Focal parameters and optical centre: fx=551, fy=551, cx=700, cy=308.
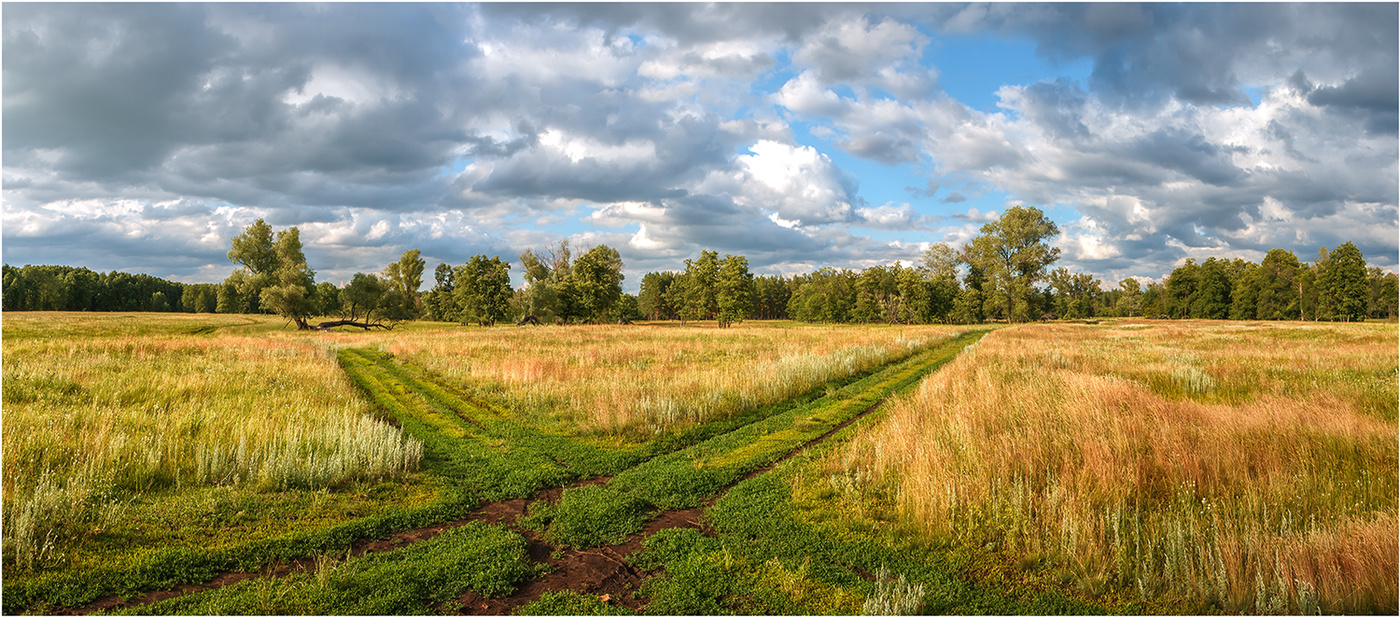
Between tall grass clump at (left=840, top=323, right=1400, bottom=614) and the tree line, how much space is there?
59.9 m

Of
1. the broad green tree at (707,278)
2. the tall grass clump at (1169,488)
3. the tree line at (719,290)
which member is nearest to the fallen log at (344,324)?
the tree line at (719,290)

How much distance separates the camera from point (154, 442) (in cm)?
882

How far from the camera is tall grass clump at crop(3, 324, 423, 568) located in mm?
6273

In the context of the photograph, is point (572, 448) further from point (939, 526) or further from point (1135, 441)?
point (1135, 441)

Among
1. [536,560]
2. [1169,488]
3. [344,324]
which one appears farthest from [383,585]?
[344,324]

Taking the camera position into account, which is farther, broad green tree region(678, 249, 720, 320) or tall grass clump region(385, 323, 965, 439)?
broad green tree region(678, 249, 720, 320)

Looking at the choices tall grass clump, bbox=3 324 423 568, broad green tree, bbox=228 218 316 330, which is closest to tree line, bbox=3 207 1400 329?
broad green tree, bbox=228 218 316 330

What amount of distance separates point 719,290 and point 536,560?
66915 millimetres

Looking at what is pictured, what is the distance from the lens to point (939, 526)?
645 centimetres

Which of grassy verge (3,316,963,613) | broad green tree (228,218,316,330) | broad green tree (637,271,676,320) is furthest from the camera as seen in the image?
broad green tree (637,271,676,320)

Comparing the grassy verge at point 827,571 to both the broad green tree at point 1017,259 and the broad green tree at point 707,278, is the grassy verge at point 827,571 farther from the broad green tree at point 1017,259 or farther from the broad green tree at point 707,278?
the broad green tree at point 1017,259

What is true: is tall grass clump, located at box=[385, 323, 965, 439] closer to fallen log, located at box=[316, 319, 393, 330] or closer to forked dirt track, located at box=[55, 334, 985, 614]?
forked dirt track, located at box=[55, 334, 985, 614]

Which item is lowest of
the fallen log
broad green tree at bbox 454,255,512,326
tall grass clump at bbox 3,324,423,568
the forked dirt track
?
the forked dirt track

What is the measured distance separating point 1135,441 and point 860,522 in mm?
5061
